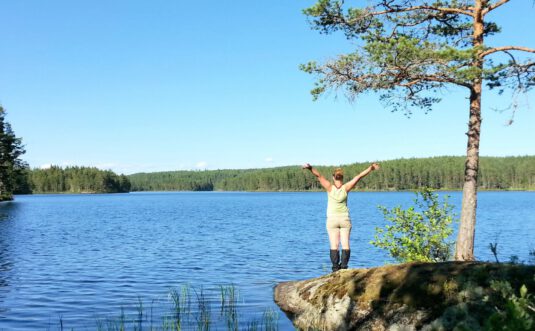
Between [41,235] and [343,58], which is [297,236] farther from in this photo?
[343,58]

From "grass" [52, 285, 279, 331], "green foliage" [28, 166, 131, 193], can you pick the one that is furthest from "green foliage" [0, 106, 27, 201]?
"green foliage" [28, 166, 131, 193]

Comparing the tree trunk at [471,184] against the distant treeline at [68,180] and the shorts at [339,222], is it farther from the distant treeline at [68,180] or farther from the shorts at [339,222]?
the distant treeline at [68,180]

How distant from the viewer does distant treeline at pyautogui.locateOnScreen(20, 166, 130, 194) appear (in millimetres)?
163125

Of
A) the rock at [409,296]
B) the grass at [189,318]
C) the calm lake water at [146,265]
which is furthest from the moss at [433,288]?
the calm lake water at [146,265]

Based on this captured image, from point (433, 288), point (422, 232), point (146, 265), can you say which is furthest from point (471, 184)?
point (146, 265)

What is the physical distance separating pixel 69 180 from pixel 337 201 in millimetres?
173216

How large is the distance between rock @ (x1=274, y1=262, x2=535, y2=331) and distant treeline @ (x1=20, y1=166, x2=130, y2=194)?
15904 cm

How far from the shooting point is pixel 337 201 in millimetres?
11078

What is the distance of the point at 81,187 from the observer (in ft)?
570

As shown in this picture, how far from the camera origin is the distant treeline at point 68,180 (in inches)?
6422

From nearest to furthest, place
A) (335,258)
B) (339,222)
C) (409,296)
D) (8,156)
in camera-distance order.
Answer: (409,296)
(339,222)
(335,258)
(8,156)

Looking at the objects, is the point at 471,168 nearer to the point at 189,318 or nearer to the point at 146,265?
the point at 189,318

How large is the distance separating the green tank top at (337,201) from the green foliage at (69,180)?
16311 cm

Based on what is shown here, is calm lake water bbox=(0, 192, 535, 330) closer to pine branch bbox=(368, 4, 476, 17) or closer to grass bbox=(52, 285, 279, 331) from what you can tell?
grass bbox=(52, 285, 279, 331)
